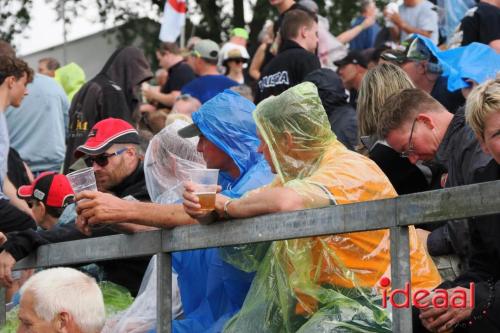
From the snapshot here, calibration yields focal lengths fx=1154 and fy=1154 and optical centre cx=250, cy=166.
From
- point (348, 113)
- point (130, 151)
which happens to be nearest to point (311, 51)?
point (348, 113)

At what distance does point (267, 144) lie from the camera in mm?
4617

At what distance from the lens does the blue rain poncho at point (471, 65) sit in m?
6.53

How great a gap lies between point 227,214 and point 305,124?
0.51 m

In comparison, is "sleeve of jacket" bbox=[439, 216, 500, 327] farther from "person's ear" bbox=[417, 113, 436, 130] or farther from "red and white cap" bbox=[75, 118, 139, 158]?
"red and white cap" bbox=[75, 118, 139, 158]

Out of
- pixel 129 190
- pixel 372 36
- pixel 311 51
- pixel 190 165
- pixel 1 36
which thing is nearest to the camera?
pixel 190 165

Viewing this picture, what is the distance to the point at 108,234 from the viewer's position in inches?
231

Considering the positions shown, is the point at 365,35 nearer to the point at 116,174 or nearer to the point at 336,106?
the point at 336,106

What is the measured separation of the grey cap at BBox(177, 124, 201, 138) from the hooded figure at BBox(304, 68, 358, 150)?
6.48ft

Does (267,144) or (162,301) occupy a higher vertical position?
(267,144)

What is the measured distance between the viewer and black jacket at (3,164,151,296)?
5598 mm

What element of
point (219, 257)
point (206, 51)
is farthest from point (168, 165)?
point (206, 51)

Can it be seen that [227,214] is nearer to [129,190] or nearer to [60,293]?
[60,293]

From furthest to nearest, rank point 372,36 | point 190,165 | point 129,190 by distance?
point 372,36, point 129,190, point 190,165

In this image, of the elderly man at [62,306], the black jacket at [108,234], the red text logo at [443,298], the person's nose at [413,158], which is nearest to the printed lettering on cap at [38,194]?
the black jacket at [108,234]
